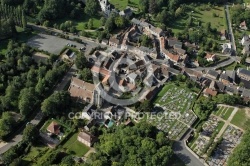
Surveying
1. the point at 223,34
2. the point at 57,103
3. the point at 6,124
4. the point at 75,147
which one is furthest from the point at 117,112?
the point at 223,34

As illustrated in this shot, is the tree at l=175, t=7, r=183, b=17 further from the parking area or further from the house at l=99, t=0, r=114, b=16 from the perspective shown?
the parking area

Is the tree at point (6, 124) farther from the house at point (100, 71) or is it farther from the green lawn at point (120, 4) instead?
the green lawn at point (120, 4)

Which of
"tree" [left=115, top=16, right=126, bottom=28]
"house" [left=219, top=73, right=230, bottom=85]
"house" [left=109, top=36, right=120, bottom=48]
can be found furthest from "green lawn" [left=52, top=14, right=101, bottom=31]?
"house" [left=219, top=73, right=230, bottom=85]

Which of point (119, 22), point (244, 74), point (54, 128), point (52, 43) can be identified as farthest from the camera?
point (119, 22)

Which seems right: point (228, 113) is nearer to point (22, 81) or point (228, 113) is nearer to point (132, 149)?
point (132, 149)

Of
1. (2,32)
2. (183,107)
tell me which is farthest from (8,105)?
(183,107)
